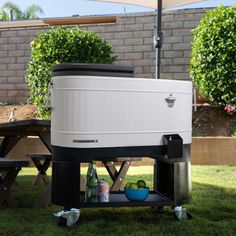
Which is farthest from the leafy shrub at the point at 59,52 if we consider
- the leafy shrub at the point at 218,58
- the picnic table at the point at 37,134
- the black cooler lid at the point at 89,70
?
the black cooler lid at the point at 89,70

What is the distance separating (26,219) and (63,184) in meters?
0.46

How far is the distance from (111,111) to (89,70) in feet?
0.99

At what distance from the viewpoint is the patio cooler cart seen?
Answer: 10.3ft

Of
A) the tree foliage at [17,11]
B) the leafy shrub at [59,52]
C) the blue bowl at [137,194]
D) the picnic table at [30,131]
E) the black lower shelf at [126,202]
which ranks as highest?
the tree foliage at [17,11]

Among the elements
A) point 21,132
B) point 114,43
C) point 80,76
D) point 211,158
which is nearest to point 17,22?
point 114,43

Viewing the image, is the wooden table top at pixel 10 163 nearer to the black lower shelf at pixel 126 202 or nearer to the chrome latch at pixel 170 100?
the black lower shelf at pixel 126 202

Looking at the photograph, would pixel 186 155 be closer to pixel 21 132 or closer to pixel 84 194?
pixel 84 194

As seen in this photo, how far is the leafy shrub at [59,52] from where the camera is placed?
7918 millimetres

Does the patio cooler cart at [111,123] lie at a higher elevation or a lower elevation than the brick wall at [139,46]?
lower

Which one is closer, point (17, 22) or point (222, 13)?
point (222, 13)

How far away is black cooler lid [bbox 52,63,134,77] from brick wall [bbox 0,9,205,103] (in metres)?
5.54

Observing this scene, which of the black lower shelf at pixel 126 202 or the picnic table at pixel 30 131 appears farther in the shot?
the picnic table at pixel 30 131

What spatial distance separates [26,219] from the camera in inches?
135

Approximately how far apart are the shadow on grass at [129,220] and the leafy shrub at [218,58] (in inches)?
131
